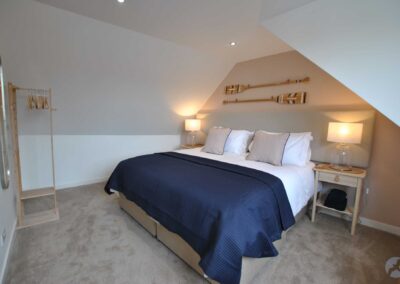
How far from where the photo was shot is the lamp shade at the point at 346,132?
2.21 meters

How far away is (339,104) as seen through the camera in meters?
2.60

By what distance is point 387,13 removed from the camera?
156 cm

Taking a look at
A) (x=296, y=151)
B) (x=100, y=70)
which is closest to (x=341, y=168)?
(x=296, y=151)

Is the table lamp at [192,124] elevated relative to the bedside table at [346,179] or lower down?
elevated

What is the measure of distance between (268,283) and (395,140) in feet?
7.03

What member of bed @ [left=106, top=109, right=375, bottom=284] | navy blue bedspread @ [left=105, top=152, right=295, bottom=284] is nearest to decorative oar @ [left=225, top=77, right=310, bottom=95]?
bed @ [left=106, top=109, right=375, bottom=284]

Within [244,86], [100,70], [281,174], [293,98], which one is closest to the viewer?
[281,174]

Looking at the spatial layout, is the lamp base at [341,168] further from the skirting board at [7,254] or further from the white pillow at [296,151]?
the skirting board at [7,254]

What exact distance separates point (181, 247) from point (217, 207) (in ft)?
2.10

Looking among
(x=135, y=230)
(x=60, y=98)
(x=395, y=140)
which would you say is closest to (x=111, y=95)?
(x=60, y=98)

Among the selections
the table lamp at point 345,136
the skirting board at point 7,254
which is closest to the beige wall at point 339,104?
the table lamp at point 345,136

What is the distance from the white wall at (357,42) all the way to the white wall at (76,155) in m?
3.41

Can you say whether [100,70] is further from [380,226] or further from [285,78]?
[380,226]

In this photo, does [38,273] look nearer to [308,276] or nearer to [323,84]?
[308,276]
